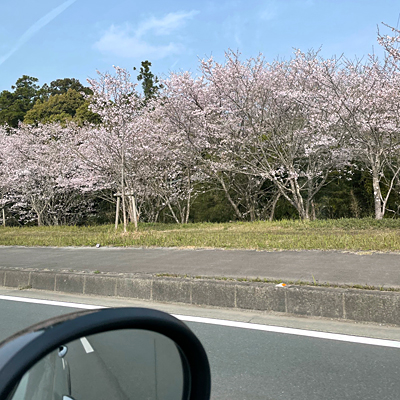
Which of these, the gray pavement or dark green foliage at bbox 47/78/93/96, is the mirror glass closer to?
the gray pavement

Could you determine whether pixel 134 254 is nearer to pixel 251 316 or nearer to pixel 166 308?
pixel 166 308

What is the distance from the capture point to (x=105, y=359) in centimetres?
119

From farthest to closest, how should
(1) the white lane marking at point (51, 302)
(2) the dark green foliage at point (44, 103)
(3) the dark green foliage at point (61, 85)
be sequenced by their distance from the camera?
(3) the dark green foliage at point (61, 85) < (2) the dark green foliage at point (44, 103) < (1) the white lane marking at point (51, 302)

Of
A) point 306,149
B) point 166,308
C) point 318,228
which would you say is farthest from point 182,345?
point 306,149

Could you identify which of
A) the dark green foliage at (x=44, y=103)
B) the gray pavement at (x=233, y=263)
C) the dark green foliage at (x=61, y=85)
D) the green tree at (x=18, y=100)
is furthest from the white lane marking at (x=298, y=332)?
the dark green foliage at (x=61, y=85)

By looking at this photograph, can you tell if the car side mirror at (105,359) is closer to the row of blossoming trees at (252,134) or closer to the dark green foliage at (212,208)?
the row of blossoming trees at (252,134)

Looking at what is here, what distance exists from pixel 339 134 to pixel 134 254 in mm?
9004

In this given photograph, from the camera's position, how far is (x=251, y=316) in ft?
17.5

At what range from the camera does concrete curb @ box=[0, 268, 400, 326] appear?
4.89 meters

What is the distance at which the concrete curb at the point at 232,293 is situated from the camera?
4.89 metres

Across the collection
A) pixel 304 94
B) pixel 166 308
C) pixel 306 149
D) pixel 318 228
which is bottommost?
pixel 166 308

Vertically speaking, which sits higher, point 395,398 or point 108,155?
point 108,155

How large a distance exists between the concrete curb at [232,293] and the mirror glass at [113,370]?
13.6 feet

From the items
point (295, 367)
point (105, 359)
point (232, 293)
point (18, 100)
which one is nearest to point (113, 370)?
point (105, 359)
